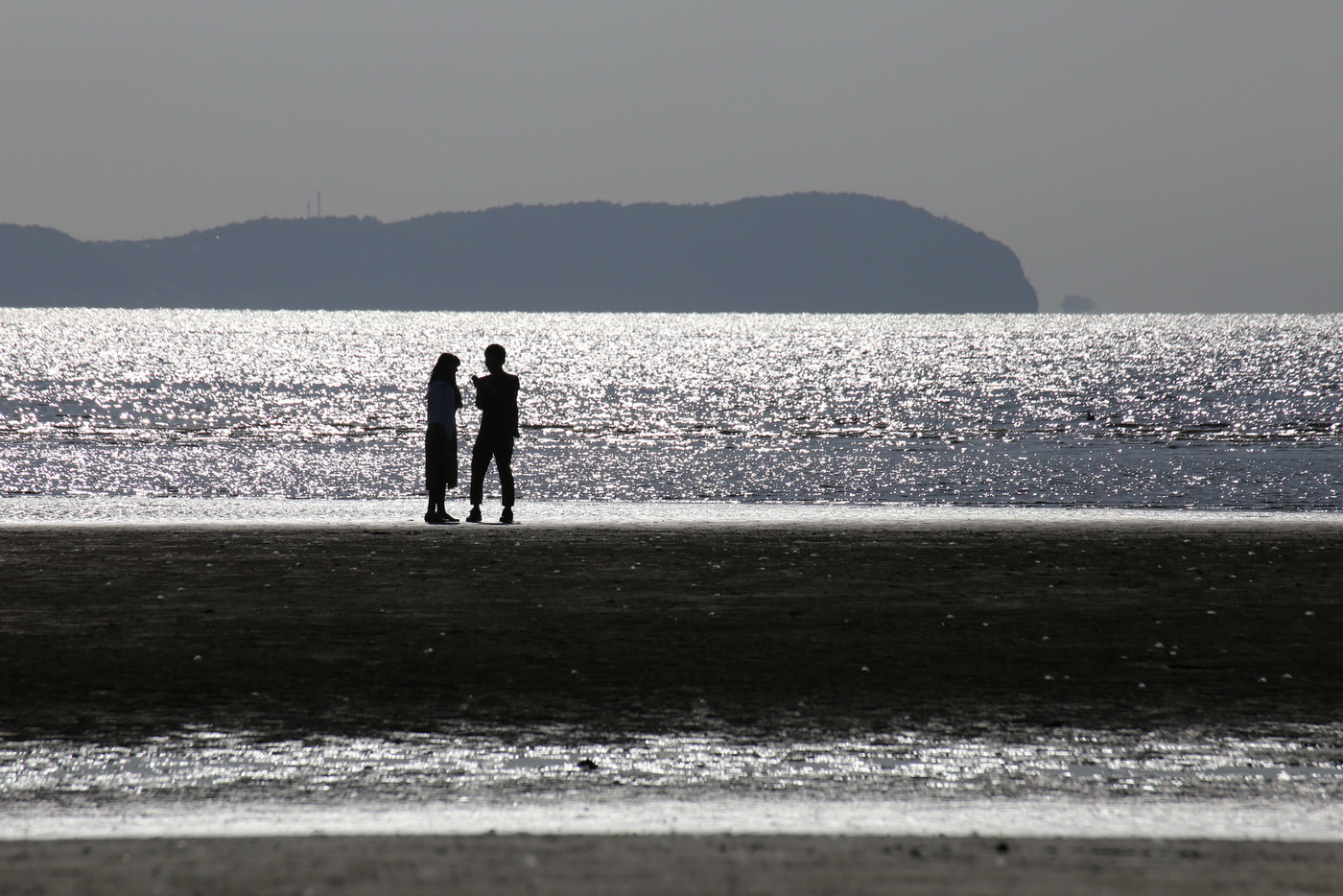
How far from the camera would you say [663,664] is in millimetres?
7426

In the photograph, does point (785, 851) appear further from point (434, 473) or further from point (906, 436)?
point (906, 436)

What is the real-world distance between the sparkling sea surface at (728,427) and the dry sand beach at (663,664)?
630 inches

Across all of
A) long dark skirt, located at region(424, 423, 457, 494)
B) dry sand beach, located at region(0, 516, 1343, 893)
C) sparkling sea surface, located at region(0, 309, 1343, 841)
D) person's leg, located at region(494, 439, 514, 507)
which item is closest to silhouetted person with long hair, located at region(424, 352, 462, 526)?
long dark skirt, located at region(424, 423, 457, 494)

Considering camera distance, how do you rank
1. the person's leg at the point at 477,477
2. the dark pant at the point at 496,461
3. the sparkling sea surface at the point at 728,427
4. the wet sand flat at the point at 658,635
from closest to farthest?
the wet sand flat at the point at 658,635 < the dark pant at the point at 496,461 < the person's leg at the point at 477,477 < the sparkling sea surface at the point at 728,427

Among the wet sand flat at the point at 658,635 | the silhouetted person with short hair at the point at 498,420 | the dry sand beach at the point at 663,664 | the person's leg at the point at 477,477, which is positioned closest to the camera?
the dry sand beach at the point at 663,664

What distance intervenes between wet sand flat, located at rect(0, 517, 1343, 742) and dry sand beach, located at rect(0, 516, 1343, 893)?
3cm

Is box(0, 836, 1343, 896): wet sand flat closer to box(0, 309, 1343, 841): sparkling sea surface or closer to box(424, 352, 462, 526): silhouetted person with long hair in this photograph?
box(0, 309, 1343, 841): sparkling sea surface

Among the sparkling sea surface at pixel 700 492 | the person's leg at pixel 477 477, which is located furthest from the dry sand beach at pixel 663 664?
the person's leg at pixel 477 477

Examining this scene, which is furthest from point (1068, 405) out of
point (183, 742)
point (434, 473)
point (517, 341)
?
point (517, 341)

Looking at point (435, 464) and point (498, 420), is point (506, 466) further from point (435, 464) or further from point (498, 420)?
point (435, 464)

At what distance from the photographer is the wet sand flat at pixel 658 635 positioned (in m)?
6.46

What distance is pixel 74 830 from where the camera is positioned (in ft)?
15.3

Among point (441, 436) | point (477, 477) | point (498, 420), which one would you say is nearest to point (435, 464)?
point (441, 436)

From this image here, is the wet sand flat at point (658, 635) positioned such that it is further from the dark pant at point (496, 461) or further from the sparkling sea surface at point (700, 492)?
the dark pant at point (496, 461)
